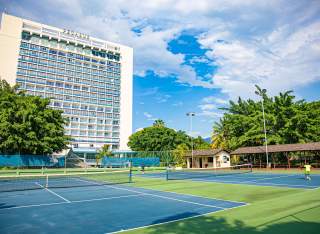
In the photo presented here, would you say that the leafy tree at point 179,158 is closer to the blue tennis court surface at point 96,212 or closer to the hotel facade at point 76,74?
the blue tennis court surface at point 96,212

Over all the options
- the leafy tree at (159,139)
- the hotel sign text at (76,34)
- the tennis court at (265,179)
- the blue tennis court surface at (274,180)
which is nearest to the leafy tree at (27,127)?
the leafy tree at (159,139)

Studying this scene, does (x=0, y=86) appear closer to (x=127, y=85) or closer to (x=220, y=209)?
(x=220, y=209)

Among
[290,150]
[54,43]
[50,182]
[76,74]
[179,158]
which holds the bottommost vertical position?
[50,182]

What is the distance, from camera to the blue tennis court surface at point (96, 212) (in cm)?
840

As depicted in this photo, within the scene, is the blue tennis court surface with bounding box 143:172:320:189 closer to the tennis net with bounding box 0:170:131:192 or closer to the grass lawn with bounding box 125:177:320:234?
the tennis net with bounding box 0:170:131:192

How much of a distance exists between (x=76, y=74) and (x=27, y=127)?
6079 centimetres

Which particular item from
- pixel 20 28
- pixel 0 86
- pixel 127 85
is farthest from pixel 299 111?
pixel 20 28

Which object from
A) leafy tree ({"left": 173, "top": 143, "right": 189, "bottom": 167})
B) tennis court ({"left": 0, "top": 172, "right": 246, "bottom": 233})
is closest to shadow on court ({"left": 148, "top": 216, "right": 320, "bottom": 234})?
tennis court ({"left": 0, "top": 172, "right": 246, "bottom": 233})

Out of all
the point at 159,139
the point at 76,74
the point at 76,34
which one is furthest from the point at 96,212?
the point at 76,34

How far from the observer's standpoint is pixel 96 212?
34.3 ft

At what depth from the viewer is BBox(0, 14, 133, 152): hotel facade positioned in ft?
297

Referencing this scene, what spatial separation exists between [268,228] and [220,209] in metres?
3.07

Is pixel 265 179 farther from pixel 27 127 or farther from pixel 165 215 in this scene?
pixel 27 127

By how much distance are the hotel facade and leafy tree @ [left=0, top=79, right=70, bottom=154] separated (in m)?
42.3
